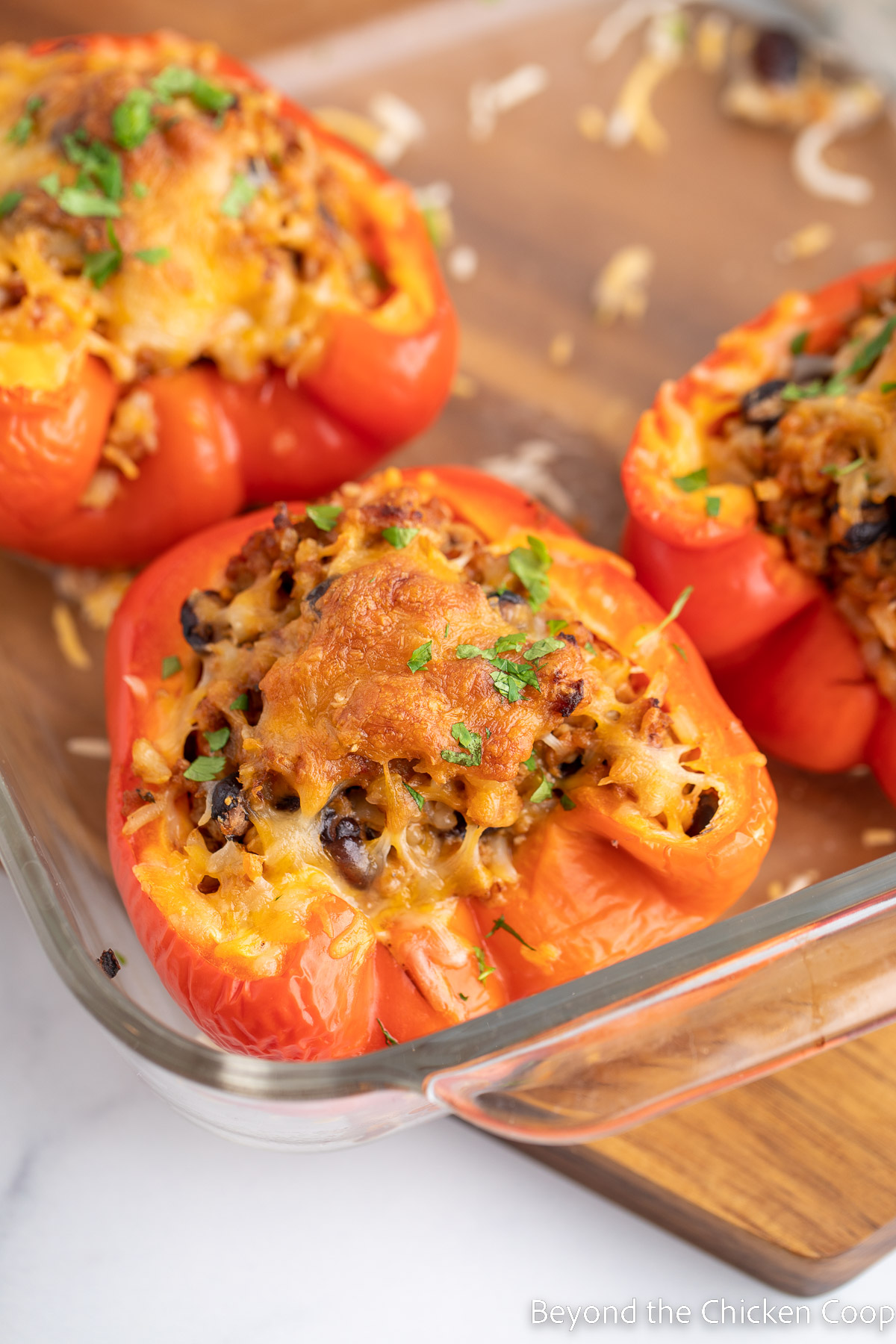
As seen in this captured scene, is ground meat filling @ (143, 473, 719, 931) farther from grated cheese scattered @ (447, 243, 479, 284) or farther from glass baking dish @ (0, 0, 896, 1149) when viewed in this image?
grated cheese scattered @ (447, 243, 479, 284)

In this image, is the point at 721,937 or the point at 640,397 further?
the point at 640,397

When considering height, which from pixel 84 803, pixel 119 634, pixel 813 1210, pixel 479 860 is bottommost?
pixel 813 1210

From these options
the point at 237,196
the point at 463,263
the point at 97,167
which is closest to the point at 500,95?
the point at 463,263

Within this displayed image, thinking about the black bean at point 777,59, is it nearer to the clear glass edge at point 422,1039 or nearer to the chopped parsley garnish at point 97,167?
the chopped parsley garnish at point 97,167

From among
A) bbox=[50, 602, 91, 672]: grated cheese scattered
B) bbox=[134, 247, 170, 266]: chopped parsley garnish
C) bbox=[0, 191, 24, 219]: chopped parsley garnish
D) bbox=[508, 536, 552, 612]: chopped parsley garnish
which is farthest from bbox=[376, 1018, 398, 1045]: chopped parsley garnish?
bbox=[0, 191, 24, 219]: chopped parsley garnish

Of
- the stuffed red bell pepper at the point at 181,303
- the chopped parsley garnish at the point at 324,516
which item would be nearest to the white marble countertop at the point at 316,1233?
the stuffed red bell pepper at the point at 181,303

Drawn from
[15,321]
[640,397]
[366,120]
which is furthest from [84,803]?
[366,120]

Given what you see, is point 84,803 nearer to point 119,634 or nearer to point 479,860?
point 119,634
